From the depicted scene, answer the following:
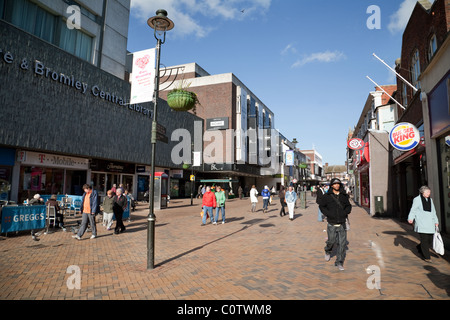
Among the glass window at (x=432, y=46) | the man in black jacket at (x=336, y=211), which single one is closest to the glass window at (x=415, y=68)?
the glass window at (x=432, y=46)

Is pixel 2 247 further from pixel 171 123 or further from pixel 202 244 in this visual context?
pixel 171 123

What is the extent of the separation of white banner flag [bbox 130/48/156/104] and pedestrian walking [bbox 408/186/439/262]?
23.8 feet

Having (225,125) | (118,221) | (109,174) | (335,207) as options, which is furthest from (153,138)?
(225,125)

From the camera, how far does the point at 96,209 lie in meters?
8.83

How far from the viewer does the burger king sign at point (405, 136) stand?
978cm

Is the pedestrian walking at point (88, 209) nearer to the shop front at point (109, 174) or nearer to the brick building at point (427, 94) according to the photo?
the brick building at point (427, 94)

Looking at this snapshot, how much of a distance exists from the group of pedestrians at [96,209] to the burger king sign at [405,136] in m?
10.7

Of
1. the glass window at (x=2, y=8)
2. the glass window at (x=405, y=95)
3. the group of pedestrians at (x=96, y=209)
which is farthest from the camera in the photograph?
the glass window at (x=405, y=95)

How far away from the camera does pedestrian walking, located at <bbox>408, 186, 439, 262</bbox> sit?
20.8ft

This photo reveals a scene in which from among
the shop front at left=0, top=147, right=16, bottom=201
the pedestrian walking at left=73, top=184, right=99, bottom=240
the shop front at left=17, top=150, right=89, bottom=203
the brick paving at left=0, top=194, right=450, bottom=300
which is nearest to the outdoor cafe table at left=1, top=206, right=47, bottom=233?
the brick paving at left=0, top=194, right=450, bottom=300

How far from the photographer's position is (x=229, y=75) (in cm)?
4044
